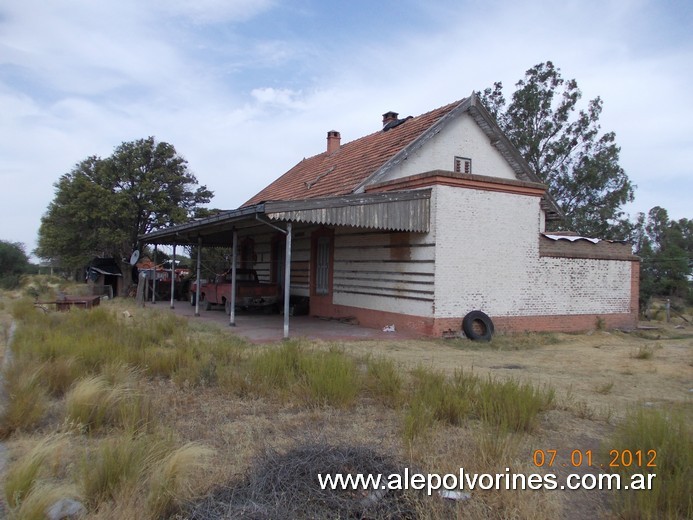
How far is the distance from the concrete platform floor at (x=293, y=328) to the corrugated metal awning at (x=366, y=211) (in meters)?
2.66

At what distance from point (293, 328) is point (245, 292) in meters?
3.83

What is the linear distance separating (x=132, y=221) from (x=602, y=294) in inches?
822

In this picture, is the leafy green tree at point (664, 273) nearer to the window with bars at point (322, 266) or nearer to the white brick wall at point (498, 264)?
the white brick wall at point (498, 264)

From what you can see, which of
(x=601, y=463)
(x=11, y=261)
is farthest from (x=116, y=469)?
(x=11, y=261)

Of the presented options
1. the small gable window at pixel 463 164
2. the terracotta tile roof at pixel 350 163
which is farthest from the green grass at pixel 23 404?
the small gable window at pixel 463 164

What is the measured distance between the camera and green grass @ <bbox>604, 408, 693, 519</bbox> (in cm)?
346

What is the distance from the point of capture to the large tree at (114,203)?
25094 mm

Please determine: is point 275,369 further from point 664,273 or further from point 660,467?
point 664,273

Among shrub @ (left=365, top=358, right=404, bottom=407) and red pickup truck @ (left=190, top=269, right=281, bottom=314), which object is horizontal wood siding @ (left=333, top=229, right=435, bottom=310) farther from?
shrub @ (left=365, top=358, right=404, bottom=407)

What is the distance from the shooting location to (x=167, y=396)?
6.60 meters

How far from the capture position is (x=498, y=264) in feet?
46.0

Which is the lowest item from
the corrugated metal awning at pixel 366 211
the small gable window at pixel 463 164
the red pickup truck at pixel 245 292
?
the red pickup truck at pixel 245 292

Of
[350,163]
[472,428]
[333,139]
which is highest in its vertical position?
[333,139]

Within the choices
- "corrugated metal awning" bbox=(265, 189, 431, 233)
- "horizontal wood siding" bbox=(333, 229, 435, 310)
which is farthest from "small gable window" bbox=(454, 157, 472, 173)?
"corrugated metal awning" bbox=(265, 189, 431, 233)
